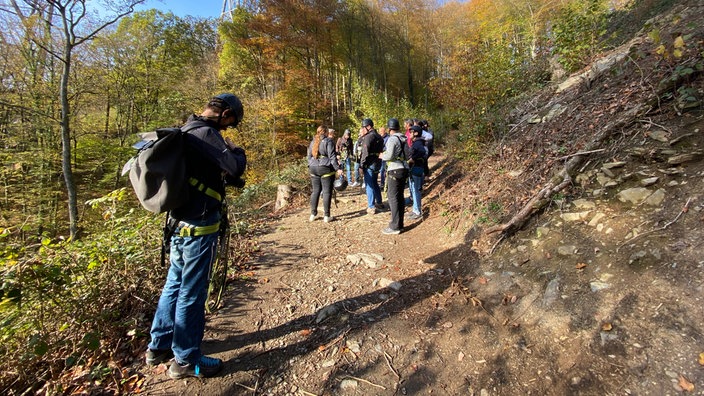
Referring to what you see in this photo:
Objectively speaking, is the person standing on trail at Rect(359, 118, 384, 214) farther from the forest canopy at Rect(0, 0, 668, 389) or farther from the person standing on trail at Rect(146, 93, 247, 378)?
the person standing on trail at Rect(146, 93, 247, 378)

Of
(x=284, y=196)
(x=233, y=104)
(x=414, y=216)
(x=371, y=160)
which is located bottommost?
(x=414, y=216)

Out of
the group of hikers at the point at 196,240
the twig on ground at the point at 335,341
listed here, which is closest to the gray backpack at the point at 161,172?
the group of hikers at the point at 196,240

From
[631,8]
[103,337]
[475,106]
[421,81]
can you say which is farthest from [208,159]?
[421,81]

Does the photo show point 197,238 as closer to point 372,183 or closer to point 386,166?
point 386,166

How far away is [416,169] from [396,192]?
4.39ft

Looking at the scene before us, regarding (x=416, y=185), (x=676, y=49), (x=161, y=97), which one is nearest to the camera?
(x=676, y=49)

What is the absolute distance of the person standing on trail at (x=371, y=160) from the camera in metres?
7.11

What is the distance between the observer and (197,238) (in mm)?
2371

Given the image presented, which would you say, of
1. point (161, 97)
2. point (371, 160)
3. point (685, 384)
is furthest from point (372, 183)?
point (161, 97)

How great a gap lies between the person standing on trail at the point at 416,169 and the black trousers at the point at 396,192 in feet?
2.27

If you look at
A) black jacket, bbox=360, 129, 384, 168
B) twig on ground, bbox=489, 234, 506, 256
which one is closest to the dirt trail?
twig on ground, bbox=489, 234, 506, 256

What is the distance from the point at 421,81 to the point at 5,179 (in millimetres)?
31753

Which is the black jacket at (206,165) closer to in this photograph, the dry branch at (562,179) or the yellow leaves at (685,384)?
the yellow leaves at (685,384)

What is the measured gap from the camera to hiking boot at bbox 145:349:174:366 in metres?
2.54
